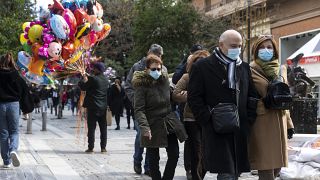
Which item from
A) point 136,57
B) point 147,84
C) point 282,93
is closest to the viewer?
point 282,93

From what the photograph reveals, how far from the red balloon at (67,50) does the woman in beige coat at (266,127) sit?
852cm

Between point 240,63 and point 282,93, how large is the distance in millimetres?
581

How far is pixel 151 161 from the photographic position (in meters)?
6.76

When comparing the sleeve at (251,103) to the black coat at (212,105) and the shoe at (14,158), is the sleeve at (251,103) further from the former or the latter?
the shoe at (14,158)

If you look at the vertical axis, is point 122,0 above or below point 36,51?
above

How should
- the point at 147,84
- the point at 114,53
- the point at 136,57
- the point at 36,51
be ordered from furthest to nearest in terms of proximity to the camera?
the point at 114,53 → the point at 136,57 → the point at 36,51 → the point at 147,84

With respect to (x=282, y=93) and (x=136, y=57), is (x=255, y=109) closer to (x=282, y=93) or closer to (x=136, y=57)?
(x=282, y=93)

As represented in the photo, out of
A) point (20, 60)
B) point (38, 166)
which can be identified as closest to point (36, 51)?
point (20, 60)

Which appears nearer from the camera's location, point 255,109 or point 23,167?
point 255,109

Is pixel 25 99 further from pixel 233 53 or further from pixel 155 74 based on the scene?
pixel 233 53

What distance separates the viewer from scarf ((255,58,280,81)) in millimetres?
5781

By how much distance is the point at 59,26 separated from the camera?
1325 cm

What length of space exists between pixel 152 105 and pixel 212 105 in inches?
66.8

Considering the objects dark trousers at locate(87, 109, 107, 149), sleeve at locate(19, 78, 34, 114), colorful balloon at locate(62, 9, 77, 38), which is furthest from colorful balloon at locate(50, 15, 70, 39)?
sleeve at locate(19, 78, 34, 114)
